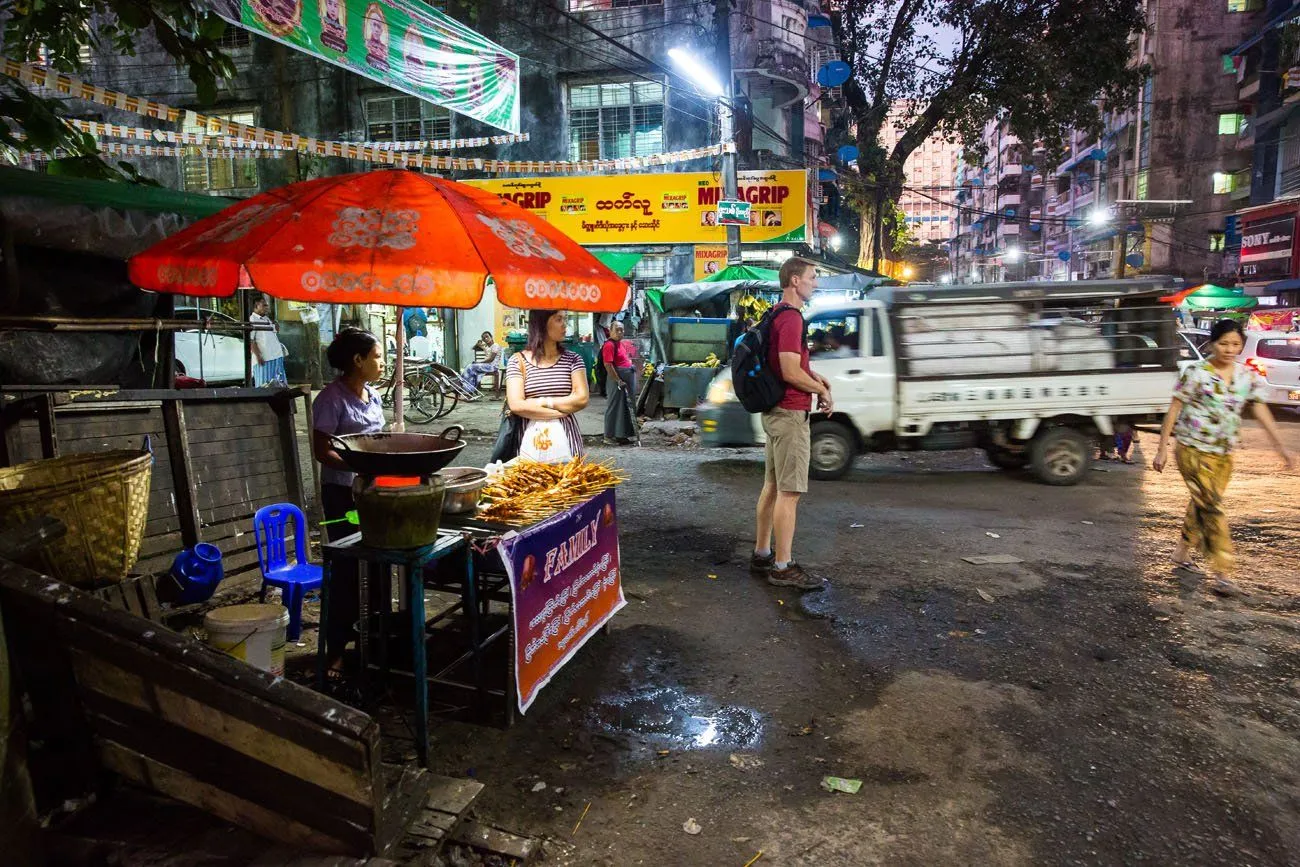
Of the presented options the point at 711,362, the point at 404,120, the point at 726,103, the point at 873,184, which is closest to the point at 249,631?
the point at 711,362

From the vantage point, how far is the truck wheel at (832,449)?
31.4ft

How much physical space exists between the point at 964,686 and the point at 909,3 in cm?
2473

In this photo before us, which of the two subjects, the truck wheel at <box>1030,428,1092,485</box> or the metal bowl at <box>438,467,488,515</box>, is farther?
the truck wheel at <box>1030,428,1092,485</box>

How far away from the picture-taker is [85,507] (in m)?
3.02

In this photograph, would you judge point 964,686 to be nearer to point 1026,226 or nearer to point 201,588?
point 201,588

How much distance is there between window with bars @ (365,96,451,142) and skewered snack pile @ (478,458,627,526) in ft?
57.4

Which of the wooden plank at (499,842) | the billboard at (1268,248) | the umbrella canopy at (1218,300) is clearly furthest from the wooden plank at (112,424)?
the billboard at (1268,248)

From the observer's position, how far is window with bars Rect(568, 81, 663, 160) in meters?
18.6

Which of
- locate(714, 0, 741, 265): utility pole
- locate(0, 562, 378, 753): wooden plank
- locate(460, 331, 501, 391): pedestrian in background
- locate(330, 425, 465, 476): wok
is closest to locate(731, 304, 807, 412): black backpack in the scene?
locate(330, 425, 465, 476): wok

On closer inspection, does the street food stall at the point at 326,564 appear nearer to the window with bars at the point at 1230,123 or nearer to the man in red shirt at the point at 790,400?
the man in red shirt at the point at 790,400

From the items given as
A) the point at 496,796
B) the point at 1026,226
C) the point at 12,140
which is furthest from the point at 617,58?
the point at 1026,226

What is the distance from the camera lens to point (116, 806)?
2.59 m

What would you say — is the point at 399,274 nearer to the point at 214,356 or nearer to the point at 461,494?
the point at 461,494

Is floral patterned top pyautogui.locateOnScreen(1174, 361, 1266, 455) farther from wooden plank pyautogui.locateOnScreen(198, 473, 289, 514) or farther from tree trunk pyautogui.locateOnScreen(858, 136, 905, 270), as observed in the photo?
tree trunk pyautogui.locateOnScreen(858, 136, 905, 270)
